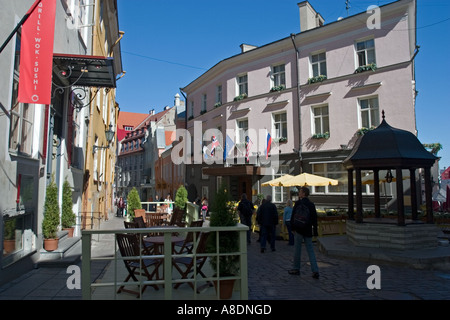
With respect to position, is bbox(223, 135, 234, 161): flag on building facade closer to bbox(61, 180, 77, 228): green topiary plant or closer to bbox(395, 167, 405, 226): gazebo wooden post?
bbox(61, 180, 77, 228): green topiary plant

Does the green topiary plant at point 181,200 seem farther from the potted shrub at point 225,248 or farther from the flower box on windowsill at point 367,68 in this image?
the flower box on windowsill at point 367,68

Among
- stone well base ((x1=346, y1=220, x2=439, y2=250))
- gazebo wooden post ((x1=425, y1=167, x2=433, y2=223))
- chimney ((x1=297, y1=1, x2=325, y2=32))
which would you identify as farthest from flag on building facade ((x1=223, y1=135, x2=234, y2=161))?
gazebo wooden post ((x1=425, y1=167, x2=433, y2=223))

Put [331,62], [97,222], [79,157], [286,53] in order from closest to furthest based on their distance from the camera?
[79,157]
[97,222]
[331,62]
[286,53]

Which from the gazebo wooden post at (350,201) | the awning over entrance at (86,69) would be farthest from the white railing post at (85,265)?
the gazebo wooden post at (350,201)

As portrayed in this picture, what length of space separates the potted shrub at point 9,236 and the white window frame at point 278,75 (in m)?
17.2

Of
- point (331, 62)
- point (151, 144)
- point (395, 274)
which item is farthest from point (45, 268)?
point (151, 144)

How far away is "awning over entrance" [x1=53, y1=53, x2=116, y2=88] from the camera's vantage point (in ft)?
25.0

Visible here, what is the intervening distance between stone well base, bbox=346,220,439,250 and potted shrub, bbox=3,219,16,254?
26.4ft

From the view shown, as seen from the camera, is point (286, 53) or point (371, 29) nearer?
point (371, 29)

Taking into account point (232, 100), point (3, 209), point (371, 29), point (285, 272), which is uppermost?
point (371, 29)

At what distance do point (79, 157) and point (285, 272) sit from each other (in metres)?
8.49

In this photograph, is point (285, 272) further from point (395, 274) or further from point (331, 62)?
point (331, 62)
